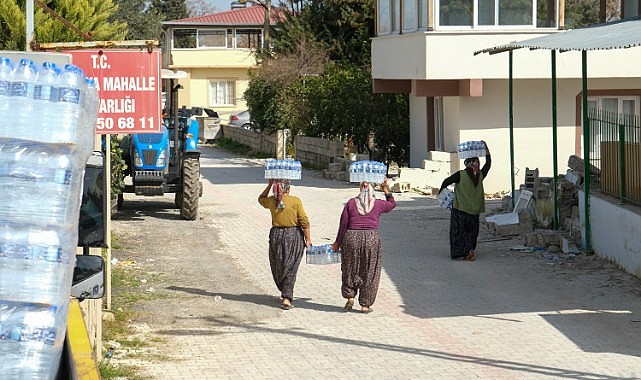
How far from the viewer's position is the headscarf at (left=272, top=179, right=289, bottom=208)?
12562 mm

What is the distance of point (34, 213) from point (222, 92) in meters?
55.1

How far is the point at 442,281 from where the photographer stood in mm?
14383

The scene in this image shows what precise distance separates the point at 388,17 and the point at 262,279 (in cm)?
1407

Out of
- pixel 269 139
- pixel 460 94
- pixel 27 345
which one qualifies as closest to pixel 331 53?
pixel 269 139

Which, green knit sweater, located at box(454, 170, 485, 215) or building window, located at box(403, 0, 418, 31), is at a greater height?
building window, located at box(403, 0, 418, 31)

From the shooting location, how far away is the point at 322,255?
12.7 meters

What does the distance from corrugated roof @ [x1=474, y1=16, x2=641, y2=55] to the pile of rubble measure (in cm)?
240

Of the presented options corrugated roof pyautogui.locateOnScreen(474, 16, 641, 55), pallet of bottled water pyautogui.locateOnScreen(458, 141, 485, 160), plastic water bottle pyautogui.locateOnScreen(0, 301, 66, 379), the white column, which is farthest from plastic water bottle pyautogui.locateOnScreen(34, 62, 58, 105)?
the white column

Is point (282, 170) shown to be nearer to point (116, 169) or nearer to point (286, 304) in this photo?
point (286, 304)

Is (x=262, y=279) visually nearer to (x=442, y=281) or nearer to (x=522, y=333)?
(x=442, y=281)

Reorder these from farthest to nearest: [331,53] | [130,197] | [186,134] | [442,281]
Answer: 1. [331,53]
2. [130,197]
3. [186,134]
4. [442,281]

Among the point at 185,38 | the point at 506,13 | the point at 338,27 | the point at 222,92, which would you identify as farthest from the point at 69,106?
the point at 185,38

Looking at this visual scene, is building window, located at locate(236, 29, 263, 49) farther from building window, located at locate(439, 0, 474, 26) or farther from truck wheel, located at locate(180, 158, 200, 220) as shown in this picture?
truck wheel, located at locate(180, 158, 200, 220)

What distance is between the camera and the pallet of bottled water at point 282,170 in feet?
41.0
